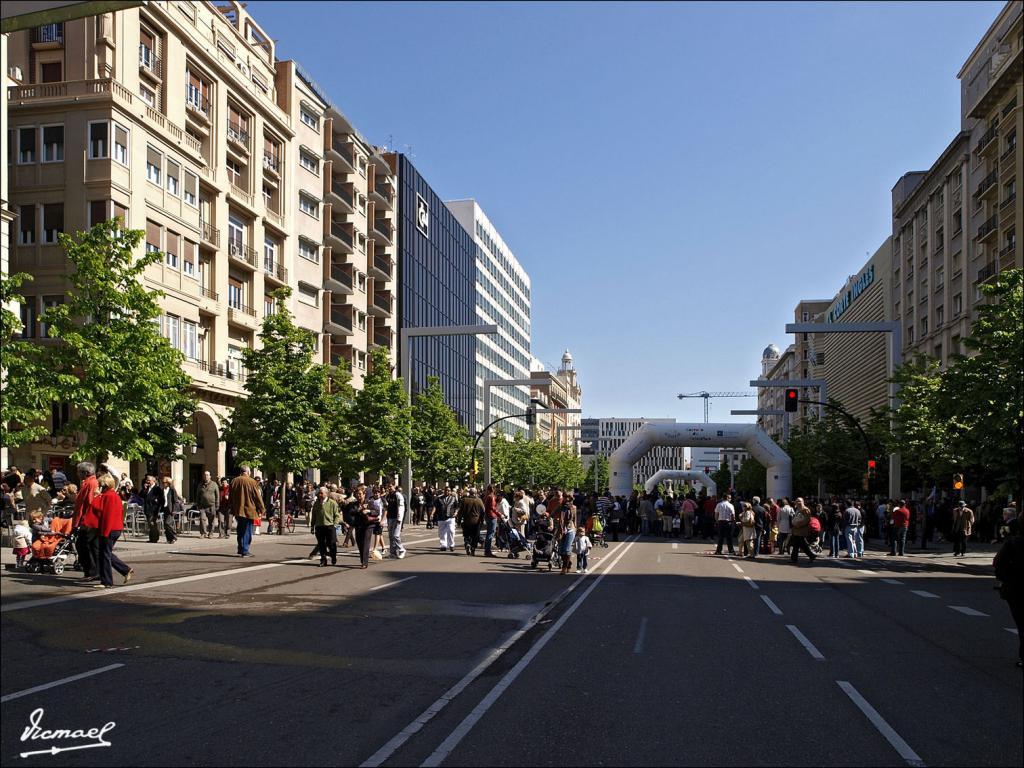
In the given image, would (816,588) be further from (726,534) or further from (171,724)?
(171,724)

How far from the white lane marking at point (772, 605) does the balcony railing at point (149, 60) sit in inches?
1280

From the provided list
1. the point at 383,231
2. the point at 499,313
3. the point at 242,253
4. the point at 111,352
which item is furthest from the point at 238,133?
the point at 499,313

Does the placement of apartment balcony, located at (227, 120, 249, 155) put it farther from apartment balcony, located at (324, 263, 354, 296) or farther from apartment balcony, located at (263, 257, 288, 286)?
apartment balcony, located at (324, 263, 354, 296)

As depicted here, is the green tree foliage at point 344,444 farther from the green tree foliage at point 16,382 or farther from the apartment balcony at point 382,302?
the green tree foliage at point 16,382

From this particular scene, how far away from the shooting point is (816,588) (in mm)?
19016

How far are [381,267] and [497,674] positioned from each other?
61442 mm

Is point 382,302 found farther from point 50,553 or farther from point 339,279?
point 50,553

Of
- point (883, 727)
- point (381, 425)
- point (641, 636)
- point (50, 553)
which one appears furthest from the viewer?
point (381, 425)

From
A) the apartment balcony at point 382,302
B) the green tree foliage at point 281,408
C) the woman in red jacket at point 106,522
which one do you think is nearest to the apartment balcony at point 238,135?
the green tree foliage at point 281,408

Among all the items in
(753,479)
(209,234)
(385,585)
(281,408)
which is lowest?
(753,479)

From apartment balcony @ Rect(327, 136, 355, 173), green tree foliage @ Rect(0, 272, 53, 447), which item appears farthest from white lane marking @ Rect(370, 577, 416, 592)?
apartment balcony @ Rect(327, 136, 355, 173)

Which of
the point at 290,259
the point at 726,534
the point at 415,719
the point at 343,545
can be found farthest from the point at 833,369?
the point at 415,719

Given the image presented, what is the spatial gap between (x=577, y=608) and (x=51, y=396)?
13.6 m

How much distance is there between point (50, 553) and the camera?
55.0 ft
